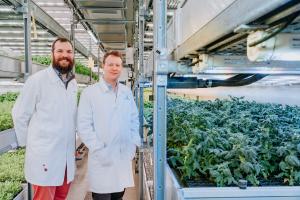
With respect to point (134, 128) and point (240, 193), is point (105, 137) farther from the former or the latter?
point (240, 193)

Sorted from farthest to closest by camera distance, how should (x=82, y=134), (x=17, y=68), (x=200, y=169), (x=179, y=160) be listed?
(x=17, y=68), (x=82, y=134), (x=179, y=160), (x=200, y=169)

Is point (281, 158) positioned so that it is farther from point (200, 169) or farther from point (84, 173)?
point (84, 173)

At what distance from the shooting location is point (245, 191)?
55.5 inches

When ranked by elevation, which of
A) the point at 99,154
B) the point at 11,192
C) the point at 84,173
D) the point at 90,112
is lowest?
the point at 84,173

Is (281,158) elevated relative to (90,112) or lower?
lower

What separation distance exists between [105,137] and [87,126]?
150mm

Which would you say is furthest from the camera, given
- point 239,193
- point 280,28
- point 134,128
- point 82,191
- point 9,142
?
point 82,191

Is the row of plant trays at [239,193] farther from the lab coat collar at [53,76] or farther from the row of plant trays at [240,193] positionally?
the lab coat collar at [53,76]

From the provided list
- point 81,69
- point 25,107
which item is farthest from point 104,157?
point 81,69

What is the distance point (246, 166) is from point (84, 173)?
398cm

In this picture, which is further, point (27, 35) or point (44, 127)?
point (27, 35)

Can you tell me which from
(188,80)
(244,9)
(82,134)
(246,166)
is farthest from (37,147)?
(244,9)

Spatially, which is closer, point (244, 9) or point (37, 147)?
point (244, 9)

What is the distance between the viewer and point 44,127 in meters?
2.44
